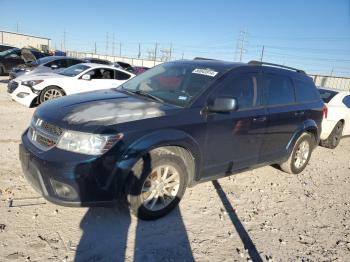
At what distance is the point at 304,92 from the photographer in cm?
600

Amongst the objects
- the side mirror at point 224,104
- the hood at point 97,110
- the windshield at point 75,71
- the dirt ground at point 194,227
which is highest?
the side mirror at point 224,104

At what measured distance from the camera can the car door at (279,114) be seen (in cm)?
507

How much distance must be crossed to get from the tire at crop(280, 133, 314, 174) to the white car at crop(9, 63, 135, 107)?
6.56 m

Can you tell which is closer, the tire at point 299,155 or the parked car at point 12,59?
the tire at point 299,155

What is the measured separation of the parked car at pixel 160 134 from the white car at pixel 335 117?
3362mm

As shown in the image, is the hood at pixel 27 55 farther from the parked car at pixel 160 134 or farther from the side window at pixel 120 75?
the parked car at pixel 160 134

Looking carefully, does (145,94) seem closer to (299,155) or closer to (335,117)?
(299,155)

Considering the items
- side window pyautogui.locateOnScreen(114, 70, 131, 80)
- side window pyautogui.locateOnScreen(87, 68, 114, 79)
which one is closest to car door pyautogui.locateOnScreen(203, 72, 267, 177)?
side window pyautogui.locateOnScreen(87, 68, 114, 79)

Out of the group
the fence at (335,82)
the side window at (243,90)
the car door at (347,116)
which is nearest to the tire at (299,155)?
the side window at (243,90)

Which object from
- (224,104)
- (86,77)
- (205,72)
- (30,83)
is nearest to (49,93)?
(30,83)

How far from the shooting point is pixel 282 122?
17.3 ft

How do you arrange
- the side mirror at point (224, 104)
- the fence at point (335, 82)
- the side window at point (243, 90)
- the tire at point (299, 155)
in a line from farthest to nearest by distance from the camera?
the fence at point (335, 82) < the tire at point (299, 155) < the side window at point (243, 90) < the side mirror at point (224, 104)

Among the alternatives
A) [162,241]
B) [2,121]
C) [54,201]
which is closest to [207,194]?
[162,241]

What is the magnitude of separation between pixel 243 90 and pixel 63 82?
22.2 ft
